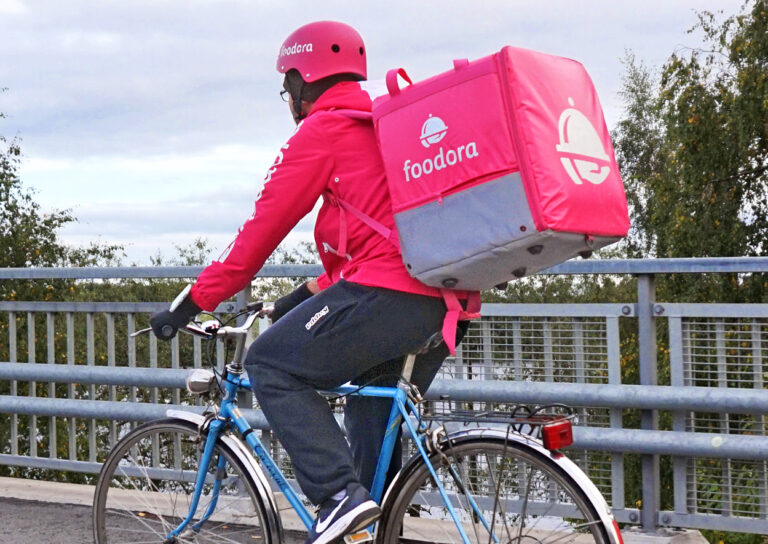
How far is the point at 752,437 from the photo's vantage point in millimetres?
5137

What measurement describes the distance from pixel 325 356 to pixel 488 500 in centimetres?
71

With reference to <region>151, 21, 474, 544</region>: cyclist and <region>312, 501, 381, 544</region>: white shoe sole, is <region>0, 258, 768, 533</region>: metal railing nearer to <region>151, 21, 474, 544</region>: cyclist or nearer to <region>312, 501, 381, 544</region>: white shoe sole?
<region>151, 21, 474, 544</region>: cyclist

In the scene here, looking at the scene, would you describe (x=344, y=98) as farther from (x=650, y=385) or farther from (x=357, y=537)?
(x=650, y=385)

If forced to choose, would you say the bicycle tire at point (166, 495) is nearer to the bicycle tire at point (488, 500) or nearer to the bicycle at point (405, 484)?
the bicycle at point (405, 484)

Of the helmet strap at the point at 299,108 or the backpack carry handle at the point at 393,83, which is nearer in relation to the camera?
the backpack carry handle at the point at 393,83

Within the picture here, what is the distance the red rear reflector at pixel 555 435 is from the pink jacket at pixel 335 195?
0.54m

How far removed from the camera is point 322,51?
370 centimetres

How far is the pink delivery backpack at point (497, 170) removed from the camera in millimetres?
3184

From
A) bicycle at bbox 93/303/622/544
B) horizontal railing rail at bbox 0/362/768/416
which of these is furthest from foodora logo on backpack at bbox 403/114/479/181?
horizontal railing rail at bbox 0/362/768/416

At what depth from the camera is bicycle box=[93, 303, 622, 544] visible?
11.7ft

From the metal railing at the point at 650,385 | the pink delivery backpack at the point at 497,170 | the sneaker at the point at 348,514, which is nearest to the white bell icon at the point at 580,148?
the pink delivery backpack at the point at 497,170

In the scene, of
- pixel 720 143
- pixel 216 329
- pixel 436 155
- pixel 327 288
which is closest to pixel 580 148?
pixel 436 155

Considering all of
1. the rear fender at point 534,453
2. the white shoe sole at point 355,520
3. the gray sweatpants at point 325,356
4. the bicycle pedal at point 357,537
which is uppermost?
the gray sweatpants at point 325,356

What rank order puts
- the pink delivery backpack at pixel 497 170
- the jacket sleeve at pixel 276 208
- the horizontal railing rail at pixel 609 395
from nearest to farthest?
1. the pink delivery backpack at pixel 497 170
2. the jacket sleeve at pixel 276 208
3. the horizontal railing rail at pixel 609 395
